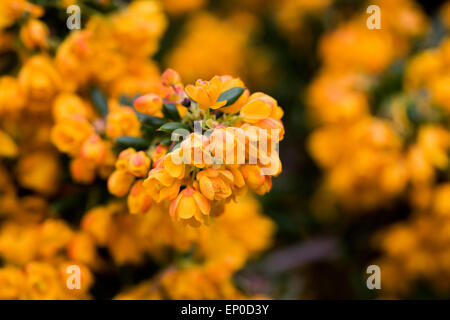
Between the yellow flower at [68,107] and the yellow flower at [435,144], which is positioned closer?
the yellow flower at [68,107]

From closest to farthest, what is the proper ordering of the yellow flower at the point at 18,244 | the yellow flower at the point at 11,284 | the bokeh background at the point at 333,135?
A: the yellow flower at the point at 11,284, the yellow flower at the point at 18,244, the bokeh background at the point at 333,135

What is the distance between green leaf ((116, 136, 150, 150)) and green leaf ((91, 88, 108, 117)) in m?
0.25

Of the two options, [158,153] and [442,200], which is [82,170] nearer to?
[158,153]

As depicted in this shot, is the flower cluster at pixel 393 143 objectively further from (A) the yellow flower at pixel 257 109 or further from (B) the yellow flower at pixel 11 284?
(B) the yellow flower at pixel 11 284

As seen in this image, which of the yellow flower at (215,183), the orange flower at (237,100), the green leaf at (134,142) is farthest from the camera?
the green leaf at (134,142)

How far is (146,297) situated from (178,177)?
57 cm

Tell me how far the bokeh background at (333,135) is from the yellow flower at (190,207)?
1.59 feet

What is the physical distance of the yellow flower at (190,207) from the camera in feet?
3.71

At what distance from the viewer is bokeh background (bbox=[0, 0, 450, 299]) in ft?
5.54

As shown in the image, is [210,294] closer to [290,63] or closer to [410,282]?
[410,282]

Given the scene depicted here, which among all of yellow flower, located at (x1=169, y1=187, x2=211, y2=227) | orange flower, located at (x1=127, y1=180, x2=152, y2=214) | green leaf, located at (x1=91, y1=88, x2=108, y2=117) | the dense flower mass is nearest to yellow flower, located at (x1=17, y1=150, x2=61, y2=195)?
the dense flower mass

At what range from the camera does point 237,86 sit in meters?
1.24

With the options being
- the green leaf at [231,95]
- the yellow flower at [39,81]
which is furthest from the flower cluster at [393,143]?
the yellow flower at [39,81]
